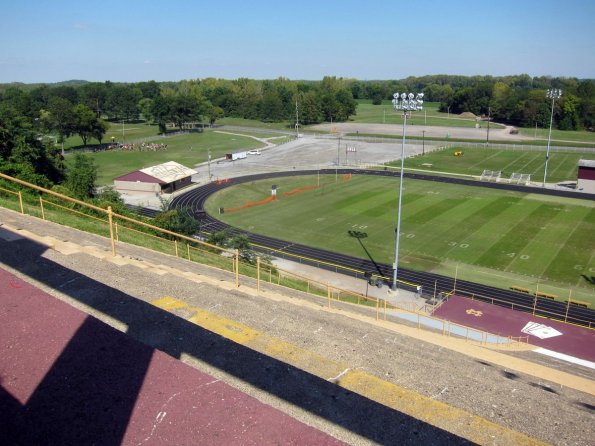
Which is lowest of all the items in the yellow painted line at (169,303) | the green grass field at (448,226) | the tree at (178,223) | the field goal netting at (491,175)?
the green grass field at (448,226)

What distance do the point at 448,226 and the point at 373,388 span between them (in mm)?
42146

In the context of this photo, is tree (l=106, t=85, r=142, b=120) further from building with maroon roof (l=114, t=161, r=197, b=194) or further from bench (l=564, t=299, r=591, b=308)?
bench (l=564, t=299, r=591, b=308)

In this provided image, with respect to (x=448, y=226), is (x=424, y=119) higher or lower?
higher

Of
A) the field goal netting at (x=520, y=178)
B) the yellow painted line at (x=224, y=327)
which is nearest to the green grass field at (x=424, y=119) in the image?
the field goal netting at (x=520, y=178)

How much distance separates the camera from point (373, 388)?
9227mm

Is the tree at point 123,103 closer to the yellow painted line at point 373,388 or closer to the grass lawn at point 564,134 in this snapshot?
the grass lawn at point 564,134

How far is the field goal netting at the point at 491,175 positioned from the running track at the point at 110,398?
72.7m

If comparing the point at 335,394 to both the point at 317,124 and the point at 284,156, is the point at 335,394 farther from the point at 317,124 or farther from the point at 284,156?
the point at 317,124

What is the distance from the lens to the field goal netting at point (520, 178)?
7044 centimetres

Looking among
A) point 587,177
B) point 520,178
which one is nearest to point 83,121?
point 520,178

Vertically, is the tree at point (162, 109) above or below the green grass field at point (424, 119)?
above

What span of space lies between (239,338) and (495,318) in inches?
895

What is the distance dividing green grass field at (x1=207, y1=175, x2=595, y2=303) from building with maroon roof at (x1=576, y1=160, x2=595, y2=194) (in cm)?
628

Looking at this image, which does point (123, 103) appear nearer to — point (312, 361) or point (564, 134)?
point (564, 134)
